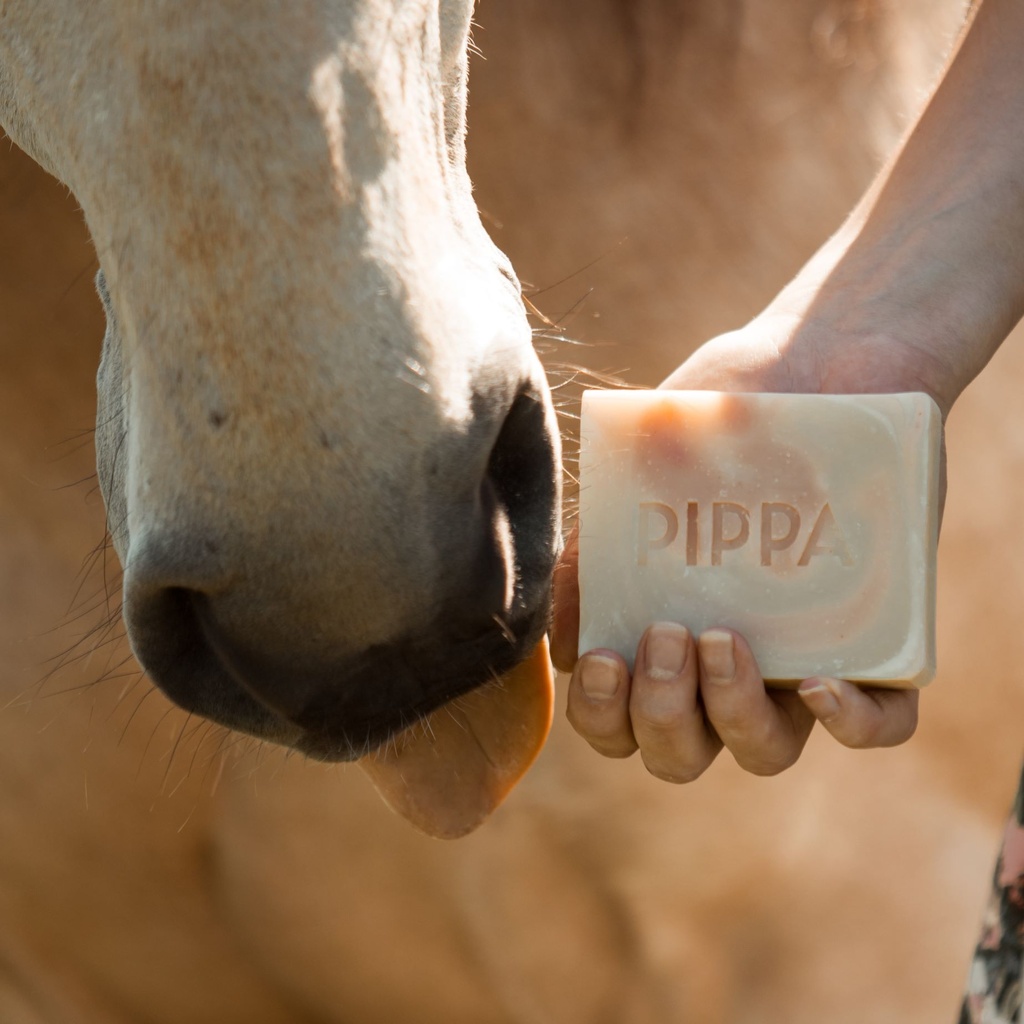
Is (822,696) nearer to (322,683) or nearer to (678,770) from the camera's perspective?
(678,770)

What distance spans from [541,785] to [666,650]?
62cm

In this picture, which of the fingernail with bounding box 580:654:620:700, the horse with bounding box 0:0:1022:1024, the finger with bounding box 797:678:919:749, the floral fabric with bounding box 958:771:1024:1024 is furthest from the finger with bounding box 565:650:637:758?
the horse with bounding box 0:0:1022:1024

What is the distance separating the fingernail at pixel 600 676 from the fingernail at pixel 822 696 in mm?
110

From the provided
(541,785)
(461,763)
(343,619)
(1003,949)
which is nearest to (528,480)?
(343,619)

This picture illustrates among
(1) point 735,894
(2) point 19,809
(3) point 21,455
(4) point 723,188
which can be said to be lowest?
(1) point 735,894

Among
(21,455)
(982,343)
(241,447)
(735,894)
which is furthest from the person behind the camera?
(735,894)

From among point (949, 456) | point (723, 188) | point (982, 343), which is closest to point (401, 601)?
point (982, 343)

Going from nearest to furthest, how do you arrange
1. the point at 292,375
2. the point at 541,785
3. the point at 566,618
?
the point at 292,375
the point at 566,618
the point at 541,785

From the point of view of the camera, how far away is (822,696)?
83 cm

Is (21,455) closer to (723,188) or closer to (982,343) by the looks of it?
(723,188)

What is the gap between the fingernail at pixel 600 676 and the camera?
2.77ft

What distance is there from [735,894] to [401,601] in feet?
3.07

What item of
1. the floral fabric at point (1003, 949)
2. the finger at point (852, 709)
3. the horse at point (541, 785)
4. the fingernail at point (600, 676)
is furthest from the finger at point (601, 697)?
the horse at point (541, 785)

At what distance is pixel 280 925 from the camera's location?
Answer: 1.42 meters
